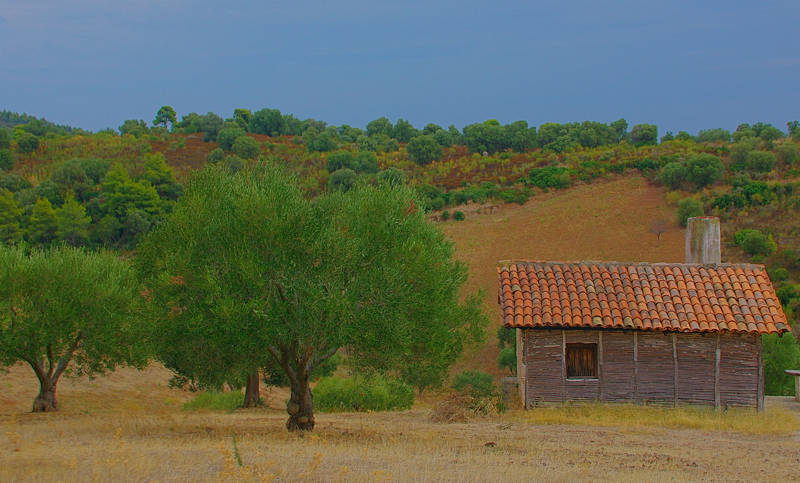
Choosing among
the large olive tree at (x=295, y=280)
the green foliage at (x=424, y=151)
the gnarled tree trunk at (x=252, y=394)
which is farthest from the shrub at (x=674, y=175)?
the large olive tree at (x=295, y=280)

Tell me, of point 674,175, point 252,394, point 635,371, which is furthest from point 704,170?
point 252,394

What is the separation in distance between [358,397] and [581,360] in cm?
1106

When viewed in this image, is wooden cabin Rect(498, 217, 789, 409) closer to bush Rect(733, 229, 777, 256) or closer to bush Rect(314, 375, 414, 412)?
bush Rect(314, 375, 414, 412)

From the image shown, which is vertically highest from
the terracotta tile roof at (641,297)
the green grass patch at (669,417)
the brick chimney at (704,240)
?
the brick chimney at (704,240)

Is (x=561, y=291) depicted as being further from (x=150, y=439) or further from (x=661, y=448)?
(x=150, y=439)

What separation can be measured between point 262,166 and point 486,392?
10.8 m

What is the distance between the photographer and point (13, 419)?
74.9 ft

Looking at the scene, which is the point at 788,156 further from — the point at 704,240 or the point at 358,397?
the point at 358,397

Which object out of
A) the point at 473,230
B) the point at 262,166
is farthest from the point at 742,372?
the point at 473,230

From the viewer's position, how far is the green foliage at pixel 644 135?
102575mm

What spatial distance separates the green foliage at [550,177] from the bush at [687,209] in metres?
16.6

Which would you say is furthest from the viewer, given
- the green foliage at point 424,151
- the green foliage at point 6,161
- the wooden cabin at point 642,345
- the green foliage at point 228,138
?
the green foliage at point 228,138

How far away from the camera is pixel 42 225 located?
7044 centimetres

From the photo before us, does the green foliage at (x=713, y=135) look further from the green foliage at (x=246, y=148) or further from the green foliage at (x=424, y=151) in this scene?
the green foliage at (x=246, y=148)
